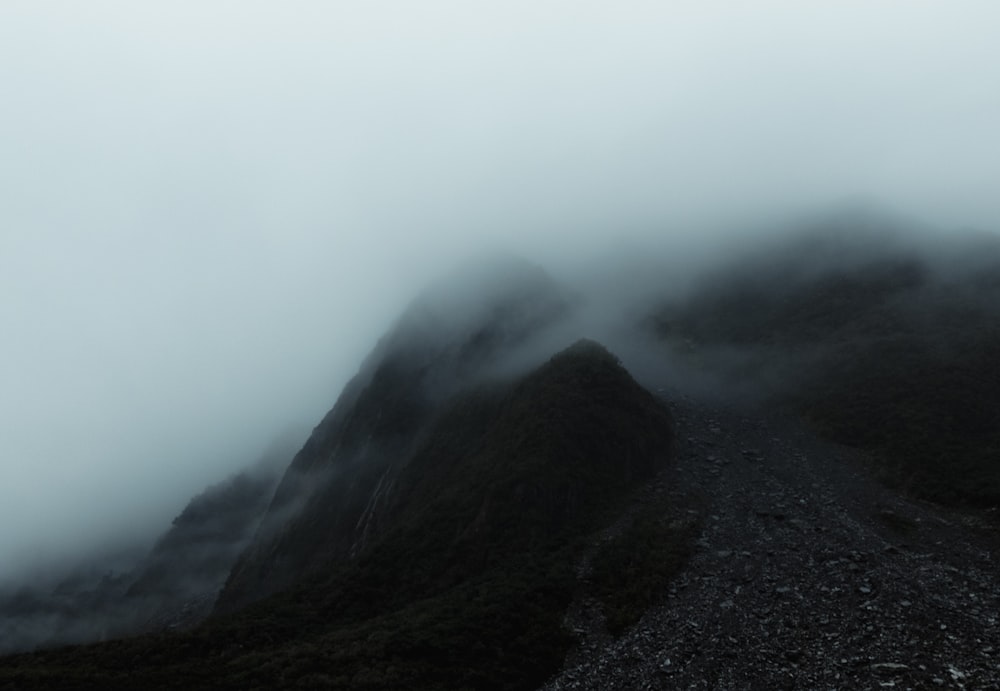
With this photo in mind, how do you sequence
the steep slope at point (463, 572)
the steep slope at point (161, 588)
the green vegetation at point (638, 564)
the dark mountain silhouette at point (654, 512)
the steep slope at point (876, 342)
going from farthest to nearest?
the steep slope at point (161, 588), the steep slope at point (876, 342), the green vegetation at point (638, 564), the steep slope at point (463, 572), the dark mountain silhouette at point (654, 512)

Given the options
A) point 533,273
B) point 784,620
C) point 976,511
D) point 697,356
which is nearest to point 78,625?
point 533,273

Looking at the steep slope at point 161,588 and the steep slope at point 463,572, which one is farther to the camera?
the steep slope at point 161,588

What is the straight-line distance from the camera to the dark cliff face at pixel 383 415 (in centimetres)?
7288

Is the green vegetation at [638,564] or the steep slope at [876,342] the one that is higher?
the steep slope at [876,342]

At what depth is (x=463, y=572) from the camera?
4644 cm

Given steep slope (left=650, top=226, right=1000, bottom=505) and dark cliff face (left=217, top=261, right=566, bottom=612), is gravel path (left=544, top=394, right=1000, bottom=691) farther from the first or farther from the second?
dark cliff face (left=217, top=261, right=566, bottom=612)

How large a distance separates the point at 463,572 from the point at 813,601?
23.3 metres

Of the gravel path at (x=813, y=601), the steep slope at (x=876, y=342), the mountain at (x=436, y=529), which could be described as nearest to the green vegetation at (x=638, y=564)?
the gravel path at (x=813, y=601)

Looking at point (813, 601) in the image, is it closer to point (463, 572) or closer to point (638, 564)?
point (638, 564)

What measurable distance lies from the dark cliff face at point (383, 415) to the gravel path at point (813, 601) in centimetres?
3391

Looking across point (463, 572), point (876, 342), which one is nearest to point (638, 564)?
point (463, 572)

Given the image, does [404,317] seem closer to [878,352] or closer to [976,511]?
[878,352]

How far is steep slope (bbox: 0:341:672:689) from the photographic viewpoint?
3419 centimetres

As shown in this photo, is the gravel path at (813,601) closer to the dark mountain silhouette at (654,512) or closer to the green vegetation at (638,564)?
the dark mountain silhouette at (654,512)
